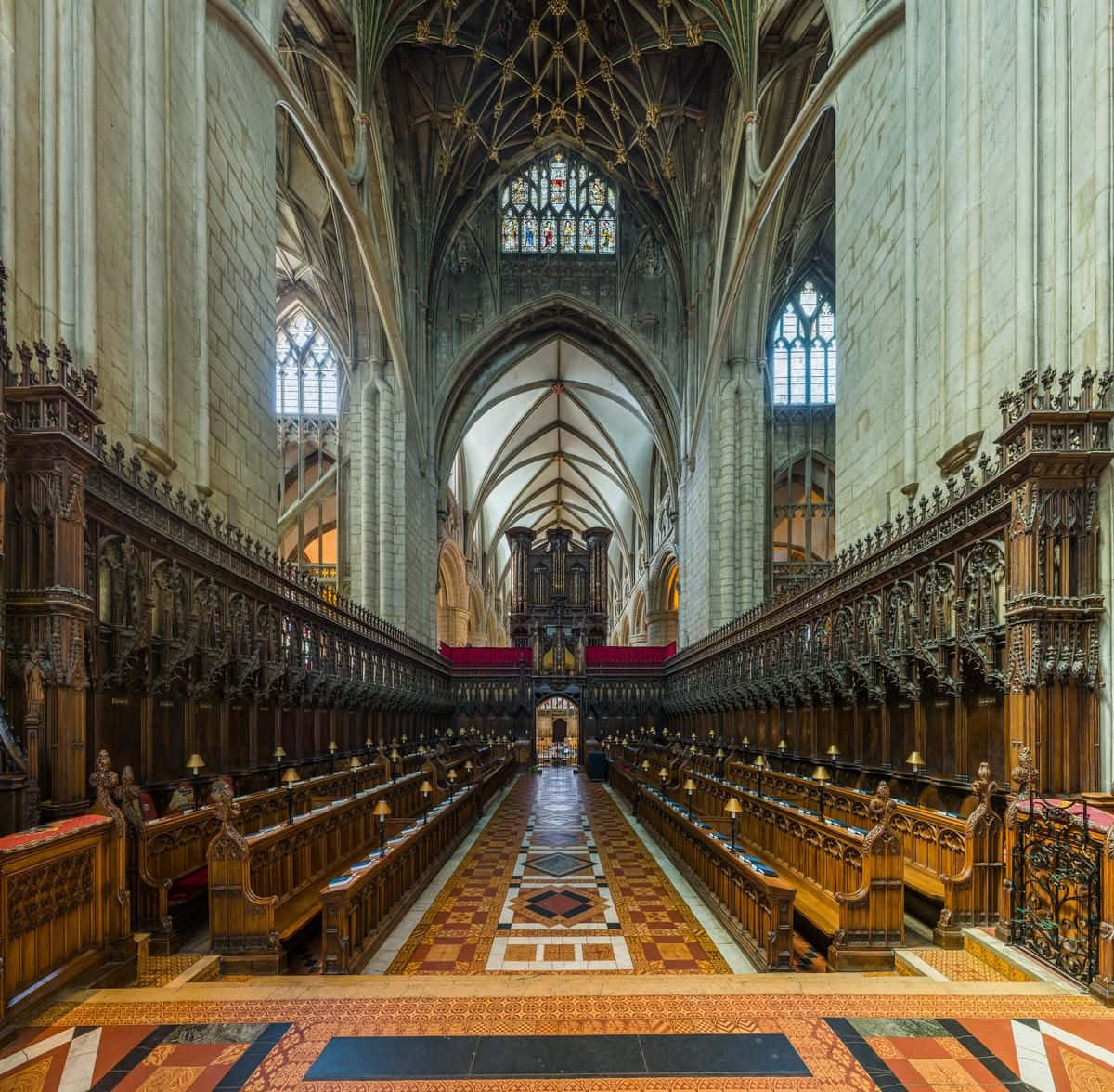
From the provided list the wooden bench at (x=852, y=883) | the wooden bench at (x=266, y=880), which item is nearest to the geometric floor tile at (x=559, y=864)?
the wooden bench at (x=266, y=880)

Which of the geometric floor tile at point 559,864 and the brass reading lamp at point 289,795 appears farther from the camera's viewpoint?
the geometric floor tile at point 559,864

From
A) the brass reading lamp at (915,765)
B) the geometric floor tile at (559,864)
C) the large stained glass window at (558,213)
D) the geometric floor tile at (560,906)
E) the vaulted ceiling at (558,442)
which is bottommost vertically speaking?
the geometric floor tile at (559,864)

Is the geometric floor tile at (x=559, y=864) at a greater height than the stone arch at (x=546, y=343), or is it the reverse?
the stone arch at (x=546, y=343)

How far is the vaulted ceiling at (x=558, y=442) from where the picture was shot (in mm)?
32906

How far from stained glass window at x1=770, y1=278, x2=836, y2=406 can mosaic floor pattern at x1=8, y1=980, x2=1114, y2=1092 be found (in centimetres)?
2329

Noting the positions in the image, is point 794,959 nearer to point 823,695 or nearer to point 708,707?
point 823,695

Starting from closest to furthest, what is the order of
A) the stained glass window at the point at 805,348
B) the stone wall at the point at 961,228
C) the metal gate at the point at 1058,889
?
the metal gate at the point at 1058,889, the stone wall at the point at 961,228, the stained glass window at the point at 805,348

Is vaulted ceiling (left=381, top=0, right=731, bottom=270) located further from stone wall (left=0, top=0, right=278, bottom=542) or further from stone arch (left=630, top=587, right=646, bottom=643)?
stone arch (left=630, top=587, right=646, bottom=643)

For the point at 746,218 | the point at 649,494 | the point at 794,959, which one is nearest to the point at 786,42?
the point at 746,218

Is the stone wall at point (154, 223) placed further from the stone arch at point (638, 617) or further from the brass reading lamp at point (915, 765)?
the stone arch at point (638, 617)

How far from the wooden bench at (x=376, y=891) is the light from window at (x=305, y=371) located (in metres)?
20.1

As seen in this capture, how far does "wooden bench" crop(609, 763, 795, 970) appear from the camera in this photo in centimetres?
530

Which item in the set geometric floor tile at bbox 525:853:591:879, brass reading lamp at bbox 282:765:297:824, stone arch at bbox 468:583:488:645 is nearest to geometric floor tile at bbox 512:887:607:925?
geometric floor tile at bbox 525:853:591:879

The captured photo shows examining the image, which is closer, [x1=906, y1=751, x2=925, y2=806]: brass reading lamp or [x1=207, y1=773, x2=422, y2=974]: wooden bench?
[x1=207, y1=773, x2=422, y2=974]: wooden bench
